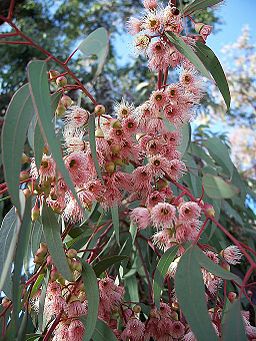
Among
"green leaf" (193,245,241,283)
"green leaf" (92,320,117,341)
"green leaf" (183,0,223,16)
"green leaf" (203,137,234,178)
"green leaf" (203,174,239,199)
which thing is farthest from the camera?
"green leaf" (203,137,234,178)

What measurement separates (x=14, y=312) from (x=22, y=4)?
4692 mm

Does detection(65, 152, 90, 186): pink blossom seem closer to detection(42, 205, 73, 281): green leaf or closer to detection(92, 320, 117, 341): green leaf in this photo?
detection(42, 205, 73, 281): green leaf

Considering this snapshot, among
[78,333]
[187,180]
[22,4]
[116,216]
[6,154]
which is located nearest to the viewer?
[6,154]

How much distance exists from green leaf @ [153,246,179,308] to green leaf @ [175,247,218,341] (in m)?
0.09

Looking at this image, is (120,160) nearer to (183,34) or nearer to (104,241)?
(183,34)

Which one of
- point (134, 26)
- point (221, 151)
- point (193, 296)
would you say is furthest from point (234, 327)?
point (221, 151)

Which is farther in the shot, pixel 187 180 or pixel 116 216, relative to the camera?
pixel 187 180

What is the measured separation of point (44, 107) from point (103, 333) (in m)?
0.45

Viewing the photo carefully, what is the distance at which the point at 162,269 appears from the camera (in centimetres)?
103

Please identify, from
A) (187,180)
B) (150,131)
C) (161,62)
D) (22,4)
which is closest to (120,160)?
(150,131)

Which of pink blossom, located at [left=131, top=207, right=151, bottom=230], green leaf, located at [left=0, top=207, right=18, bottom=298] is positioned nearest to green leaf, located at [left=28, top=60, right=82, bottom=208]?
pink blossom, located at [left=131, top=207, right=151, bottom=230]

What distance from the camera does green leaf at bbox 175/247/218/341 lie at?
32.5 inches

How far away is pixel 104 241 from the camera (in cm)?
142

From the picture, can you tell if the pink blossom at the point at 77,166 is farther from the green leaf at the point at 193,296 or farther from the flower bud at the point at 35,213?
the green leaf at the point at 193,296
